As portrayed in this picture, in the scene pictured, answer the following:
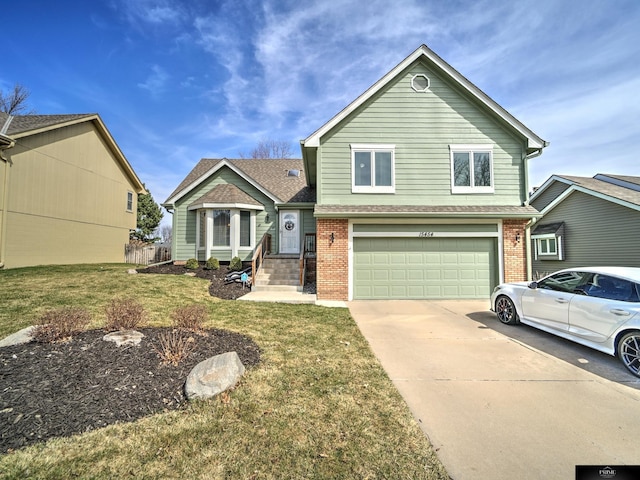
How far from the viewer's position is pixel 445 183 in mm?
10617

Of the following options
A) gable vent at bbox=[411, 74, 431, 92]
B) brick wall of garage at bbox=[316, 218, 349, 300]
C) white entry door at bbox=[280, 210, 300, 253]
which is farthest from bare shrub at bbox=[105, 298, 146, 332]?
gable vent at bbox=[411, 74, 431, 92]

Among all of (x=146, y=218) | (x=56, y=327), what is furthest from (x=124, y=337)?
(x=146, y=218)

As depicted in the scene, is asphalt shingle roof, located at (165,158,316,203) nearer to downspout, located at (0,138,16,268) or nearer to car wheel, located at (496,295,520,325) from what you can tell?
downspout, located at (0,138,16,268)

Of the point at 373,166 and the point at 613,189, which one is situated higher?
the point at 613,189

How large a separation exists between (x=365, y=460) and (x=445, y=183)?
9914mm

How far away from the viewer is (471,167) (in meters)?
10.7

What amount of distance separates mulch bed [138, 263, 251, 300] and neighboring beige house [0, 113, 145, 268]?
4965mm

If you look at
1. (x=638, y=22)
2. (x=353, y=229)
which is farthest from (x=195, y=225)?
(x=638, y=22)

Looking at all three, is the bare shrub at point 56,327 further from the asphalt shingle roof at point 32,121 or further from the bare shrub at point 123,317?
the asphalt shingle roof at point 32,121

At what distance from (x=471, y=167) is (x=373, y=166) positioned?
142 inches

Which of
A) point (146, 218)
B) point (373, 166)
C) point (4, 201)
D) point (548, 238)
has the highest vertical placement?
point (373, 166)

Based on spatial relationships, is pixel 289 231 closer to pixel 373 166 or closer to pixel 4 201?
pixel 373 166

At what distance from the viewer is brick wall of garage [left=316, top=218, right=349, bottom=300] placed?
32.5ft

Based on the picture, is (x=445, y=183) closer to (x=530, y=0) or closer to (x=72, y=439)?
(x=530, y=0)
